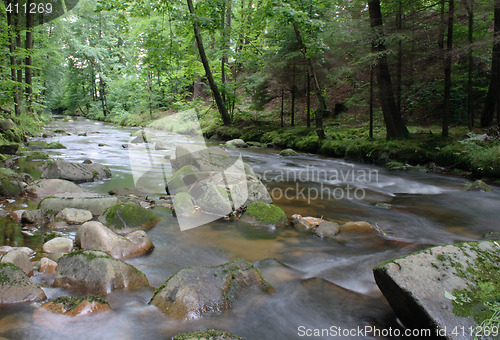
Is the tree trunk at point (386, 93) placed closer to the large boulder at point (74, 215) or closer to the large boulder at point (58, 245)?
the large boulder at point (74, 215)

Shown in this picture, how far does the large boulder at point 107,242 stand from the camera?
3995 mm

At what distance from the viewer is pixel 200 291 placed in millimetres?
2906

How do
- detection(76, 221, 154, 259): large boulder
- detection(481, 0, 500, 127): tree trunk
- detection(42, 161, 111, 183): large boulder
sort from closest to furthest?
detection(76, 221, 154, 259): large boulder
detection(42, 161, 111, 183): large boulder
detection(481, 0, 500, 127): tree trunk

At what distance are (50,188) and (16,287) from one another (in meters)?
4.26

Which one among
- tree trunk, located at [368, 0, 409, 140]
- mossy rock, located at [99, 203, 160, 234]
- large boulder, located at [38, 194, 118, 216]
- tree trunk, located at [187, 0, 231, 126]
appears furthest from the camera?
tree trunk, located at [187, 0, 231, 126]

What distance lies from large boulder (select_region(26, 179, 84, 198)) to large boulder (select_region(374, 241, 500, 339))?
19.6ft

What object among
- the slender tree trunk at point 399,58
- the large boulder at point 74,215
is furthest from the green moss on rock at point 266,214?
the slender tree trunk at point 399,58

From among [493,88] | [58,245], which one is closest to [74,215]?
[58,245]

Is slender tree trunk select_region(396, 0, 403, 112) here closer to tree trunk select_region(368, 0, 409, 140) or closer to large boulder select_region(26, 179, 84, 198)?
tree trunk select_region(368, 0, 409, 140)

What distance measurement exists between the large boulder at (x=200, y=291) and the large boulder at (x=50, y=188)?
435 cm

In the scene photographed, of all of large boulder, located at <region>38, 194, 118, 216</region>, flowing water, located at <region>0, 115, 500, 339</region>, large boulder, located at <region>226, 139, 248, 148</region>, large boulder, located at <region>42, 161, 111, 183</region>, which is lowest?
flowing water, located at <region>0, 115, 500, 339</region>

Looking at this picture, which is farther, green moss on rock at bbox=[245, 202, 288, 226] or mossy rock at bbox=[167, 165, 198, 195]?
mossy rock at bbox=[167, 165, 198, 195]

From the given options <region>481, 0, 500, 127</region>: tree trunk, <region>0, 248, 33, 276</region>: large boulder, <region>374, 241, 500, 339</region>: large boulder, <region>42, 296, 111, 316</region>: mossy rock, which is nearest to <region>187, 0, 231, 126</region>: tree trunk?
<region>481, 0, 500, 127</region>: tree trunk

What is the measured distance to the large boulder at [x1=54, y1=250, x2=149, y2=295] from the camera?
3.16 m
